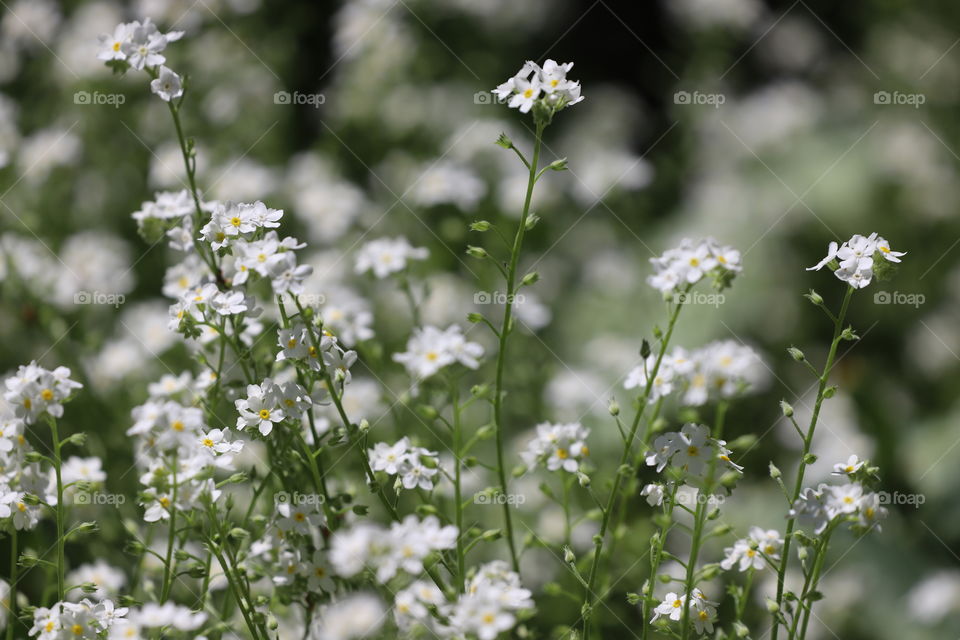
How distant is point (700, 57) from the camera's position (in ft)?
18.6

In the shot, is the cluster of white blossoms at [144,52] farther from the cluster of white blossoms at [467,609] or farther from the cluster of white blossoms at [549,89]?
the cluster of white blossoms at [467,609]

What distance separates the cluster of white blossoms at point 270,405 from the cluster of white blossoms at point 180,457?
0.05 meters

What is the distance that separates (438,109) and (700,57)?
4.95 ft

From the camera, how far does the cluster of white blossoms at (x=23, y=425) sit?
1.87m

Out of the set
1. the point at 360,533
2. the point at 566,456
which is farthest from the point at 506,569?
the point at 360,533

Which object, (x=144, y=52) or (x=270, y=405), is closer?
(x=270, y=405)

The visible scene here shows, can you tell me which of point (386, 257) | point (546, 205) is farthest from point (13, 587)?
point (546, 205)

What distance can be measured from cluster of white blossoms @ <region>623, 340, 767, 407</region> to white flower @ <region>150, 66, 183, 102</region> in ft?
3.83

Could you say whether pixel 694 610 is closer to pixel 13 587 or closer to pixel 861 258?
pixel 861 258

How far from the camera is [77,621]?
180cm

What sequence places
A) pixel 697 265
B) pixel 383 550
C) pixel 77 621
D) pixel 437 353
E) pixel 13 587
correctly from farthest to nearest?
pixel 437 353 → pixel 13 587 → pixel 697 265 → pixel 77 621 → pixel 383 550

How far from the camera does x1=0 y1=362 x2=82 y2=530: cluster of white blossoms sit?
6.13ft

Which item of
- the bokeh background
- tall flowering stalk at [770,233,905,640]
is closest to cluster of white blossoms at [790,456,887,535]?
tall flowering stalk at [770,233,905,640]

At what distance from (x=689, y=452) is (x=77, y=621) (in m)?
1.15
